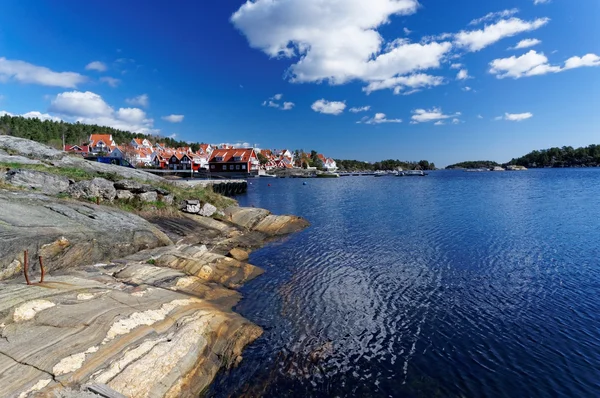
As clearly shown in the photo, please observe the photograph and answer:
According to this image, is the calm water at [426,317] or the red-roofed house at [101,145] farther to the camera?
the red-roofed house at [101,145]

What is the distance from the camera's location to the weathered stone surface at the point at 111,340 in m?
6.66

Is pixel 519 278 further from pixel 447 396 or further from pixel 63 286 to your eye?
pixel 63 286

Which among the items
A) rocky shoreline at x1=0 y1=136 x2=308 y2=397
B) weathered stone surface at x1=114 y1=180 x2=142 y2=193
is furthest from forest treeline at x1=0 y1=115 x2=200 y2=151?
rocky shoreline at x1=0 y1=136 x2=308 y2=397

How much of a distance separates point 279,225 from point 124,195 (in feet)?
41.1

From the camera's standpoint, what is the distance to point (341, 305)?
42.9 feet

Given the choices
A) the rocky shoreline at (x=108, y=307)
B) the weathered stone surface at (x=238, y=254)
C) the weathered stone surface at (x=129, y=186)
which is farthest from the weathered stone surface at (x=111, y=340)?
the weathered stone surface at (x=129, y=186)

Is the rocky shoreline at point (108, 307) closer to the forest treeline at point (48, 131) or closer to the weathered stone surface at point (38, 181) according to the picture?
the weathered stone surface at point (38, 181)

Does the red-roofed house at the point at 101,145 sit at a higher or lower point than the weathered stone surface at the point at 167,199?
higher

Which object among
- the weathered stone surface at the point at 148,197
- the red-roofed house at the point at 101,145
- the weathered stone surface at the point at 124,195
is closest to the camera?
the weathered stone surface at the point at 124,195

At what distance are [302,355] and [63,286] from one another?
7711 mm

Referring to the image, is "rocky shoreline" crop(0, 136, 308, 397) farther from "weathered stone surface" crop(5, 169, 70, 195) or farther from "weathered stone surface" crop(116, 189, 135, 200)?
"weathered stone surface" crop(116, 189, 135, 200)

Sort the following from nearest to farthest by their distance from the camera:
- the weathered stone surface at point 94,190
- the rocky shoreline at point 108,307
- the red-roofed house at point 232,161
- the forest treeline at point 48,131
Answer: the rocky shoreline at point 108,307, the weathered stone surface at point 94,190, the forest treeline at point 48,131, the red-roofed house at point 232,161

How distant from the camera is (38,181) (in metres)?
20.6

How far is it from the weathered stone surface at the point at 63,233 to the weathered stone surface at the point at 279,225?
32.5ft
